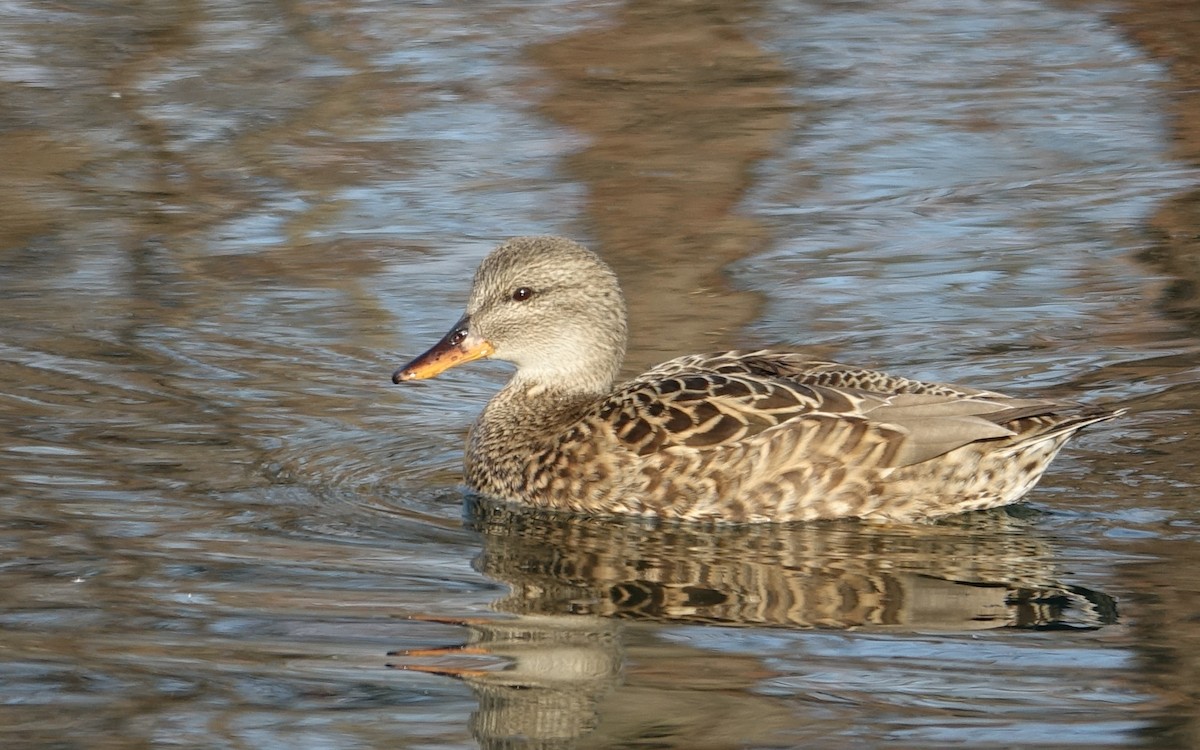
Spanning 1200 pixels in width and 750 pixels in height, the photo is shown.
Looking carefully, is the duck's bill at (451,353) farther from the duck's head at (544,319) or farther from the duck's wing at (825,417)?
the duck's wing at (825,417)

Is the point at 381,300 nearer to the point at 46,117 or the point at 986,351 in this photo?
the point at 986,351

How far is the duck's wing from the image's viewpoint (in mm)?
7598

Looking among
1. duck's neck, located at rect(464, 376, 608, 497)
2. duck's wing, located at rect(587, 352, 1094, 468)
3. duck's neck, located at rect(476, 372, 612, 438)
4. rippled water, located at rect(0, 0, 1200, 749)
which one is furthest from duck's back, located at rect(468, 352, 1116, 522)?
duck's neck, located at rect(476, 372, 612, 438)

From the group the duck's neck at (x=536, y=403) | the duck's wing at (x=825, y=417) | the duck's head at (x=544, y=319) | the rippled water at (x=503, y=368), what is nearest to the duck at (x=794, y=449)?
the duck's wing at (x=825, y=417)

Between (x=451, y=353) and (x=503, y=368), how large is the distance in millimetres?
1607

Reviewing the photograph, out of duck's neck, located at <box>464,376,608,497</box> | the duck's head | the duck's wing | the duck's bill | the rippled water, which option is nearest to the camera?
the rippled water

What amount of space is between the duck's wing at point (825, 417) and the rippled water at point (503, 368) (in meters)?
0.33

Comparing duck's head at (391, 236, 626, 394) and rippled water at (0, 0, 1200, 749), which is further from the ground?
duck's head at (391, 236, 626, 394)

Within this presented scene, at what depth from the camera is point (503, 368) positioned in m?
9.85

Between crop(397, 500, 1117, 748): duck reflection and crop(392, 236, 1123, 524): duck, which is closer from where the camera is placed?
crop(397, 500, 1117, 748): duck reflection

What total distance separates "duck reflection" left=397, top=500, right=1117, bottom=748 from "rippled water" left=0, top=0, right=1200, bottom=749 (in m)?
0.02

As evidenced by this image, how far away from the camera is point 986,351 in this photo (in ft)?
Answer: 30.9

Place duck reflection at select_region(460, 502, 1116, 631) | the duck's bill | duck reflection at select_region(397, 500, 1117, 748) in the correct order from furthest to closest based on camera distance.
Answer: the duck's bill
duck reflection at select_region(460, 502, 1116, 631)
duck reflection at select_region(397, 500, 1117, 748)

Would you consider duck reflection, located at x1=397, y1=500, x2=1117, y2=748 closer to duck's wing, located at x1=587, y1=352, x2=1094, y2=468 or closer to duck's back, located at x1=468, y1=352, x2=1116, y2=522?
duck's back, located at x1=468, y1=352, x2=1116, y2=522
